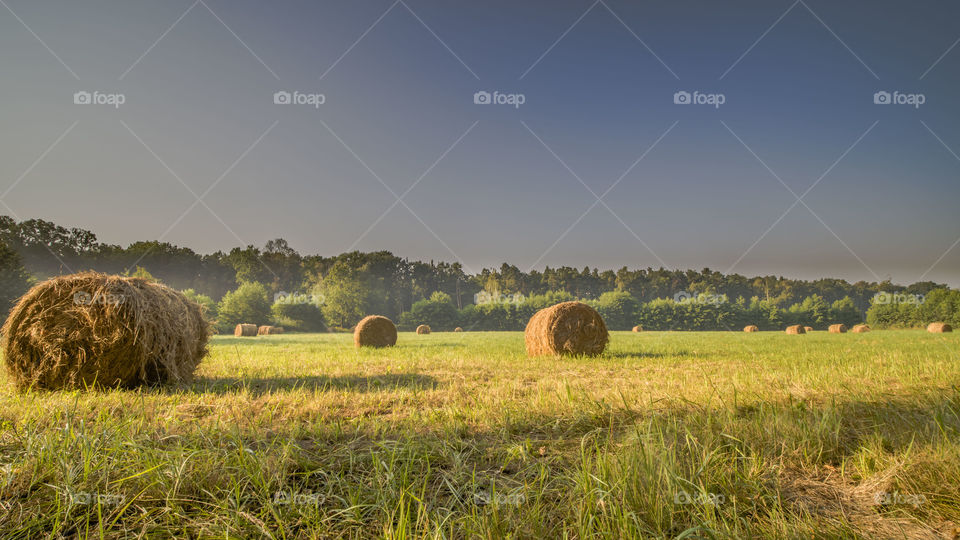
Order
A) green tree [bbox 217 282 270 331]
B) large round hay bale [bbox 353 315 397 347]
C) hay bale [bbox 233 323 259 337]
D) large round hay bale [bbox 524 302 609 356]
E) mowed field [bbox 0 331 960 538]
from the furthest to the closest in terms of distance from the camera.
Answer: green tree [bbox 217 282 270 331], hay bale [bbox 233 323 259 337], large round hay bale [bbox 353 315 397 347], large round hay bale [bbox 524 302 609 356], mowed field [bbox 0 331 960 538]

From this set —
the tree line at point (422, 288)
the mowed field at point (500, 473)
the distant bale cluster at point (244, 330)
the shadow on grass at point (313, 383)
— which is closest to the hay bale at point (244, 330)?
the distant bale cluster at point (244, 330)

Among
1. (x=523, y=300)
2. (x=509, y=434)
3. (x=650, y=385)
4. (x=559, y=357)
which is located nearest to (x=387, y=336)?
(x=559, y=357)

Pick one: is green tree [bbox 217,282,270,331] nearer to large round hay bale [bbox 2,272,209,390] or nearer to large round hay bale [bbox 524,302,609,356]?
large round hay bale [bbox 524,302,609,356]

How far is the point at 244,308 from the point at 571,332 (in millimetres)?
58825

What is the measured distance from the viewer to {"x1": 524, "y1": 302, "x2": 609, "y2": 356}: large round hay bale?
12.3m

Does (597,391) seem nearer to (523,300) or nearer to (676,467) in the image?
(676,467)

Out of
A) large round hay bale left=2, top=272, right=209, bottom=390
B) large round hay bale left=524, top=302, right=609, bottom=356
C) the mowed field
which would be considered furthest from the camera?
large round hay bale left=524, top=302, right=609, bottom=356

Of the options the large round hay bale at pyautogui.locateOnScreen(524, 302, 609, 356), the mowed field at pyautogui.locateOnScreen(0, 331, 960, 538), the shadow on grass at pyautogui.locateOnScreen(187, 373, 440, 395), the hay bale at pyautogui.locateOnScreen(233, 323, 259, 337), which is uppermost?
the large round hay bale at pyautogui.locateOnScreen(524, 302, 609, 356)

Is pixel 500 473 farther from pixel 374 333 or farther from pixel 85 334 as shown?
pixel 374 333

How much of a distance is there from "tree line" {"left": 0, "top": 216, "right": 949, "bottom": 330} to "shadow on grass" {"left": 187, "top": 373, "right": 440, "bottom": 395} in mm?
39665

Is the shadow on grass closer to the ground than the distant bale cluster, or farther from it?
farther from it

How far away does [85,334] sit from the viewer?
6.73 m

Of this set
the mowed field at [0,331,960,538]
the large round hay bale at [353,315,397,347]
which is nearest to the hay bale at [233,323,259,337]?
the large round hay bale at [353,315,397,347]

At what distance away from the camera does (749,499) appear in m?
2.51
